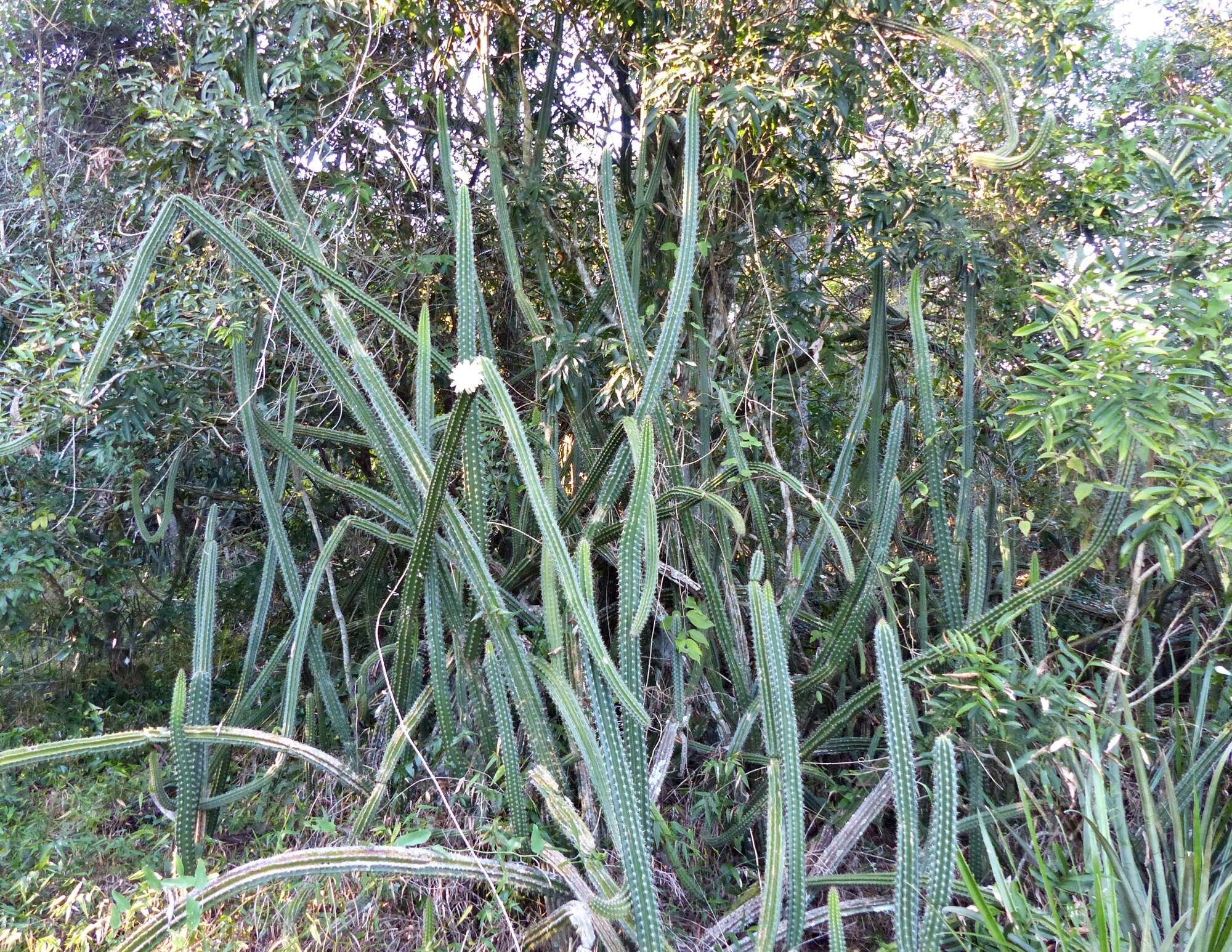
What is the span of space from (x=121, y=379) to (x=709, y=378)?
2418 mm

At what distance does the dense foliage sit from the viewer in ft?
8.43

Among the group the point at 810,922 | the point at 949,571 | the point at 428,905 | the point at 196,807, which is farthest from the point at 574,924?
the point at 949,571

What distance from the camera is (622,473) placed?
3.06 m

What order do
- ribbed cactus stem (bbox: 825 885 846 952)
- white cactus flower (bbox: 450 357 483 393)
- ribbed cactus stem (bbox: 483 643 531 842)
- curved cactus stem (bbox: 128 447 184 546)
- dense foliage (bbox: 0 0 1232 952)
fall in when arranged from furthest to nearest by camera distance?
curved cactus stem (bbox: 128 447 184 546) < ribbed cactus stem (bbox: 483 643 531 842) < dense foliage (bbox: 0 0 1232 952) < white cactus flower (bbox: 450 357 483 393) < ribbed cactus stem (bbox: 825 885 846 952)

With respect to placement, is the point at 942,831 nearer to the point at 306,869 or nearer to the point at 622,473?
the point at 622,473

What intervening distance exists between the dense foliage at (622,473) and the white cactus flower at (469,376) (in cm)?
4

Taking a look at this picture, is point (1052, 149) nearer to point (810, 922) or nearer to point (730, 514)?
point (730, 514)

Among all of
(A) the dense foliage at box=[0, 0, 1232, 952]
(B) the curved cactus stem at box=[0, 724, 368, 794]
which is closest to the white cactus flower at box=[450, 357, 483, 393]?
(A) the dense foliage at box=[0, 0, 1232, 952]

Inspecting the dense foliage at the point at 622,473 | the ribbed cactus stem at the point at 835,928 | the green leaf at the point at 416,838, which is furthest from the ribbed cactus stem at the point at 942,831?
the green leaf at the point at 416,838

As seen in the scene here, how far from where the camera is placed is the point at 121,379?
3.57 meters

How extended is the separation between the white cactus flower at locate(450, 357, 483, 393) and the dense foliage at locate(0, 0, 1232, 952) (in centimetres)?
4

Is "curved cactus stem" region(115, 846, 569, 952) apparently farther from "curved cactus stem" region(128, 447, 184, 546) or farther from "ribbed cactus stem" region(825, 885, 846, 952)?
"curved cactus stem" region(128, 447, 184, 546)

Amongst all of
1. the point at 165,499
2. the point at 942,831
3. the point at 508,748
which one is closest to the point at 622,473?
the point at 508,748

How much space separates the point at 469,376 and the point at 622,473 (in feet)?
2.77
